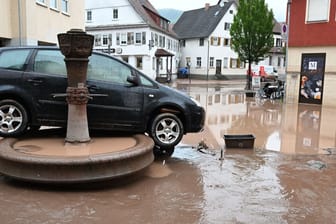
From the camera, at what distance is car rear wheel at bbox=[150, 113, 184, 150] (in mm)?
7004

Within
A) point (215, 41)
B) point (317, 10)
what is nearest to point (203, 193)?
point (317, 10)

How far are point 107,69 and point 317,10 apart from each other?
14202 millimetres

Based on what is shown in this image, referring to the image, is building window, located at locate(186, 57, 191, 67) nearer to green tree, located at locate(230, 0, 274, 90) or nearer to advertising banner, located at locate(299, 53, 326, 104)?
green tree, located at locate(230, 0, 274, 90)

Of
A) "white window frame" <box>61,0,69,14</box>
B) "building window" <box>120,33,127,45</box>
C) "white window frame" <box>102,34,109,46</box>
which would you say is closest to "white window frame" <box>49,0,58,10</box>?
"white window frame" <box>61,0,69,14</box>

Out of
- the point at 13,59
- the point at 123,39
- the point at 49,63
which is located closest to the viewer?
the point at 13,59

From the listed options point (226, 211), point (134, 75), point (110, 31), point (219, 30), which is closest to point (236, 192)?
point (226, 211)

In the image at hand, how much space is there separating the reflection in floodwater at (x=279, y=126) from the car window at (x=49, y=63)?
12.9ft

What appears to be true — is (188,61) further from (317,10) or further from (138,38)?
(317,10)

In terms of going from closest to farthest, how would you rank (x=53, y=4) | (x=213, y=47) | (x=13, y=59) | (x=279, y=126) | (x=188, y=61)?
(x=13, y=59)
(x=279, y=126)
(x=53, y=4)
(x=213, y=47)
(x=188, y=61)

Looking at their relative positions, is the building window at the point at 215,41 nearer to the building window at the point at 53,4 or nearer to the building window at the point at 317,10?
the building window at the point at 317,10

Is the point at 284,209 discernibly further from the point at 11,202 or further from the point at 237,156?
the point at 11,202

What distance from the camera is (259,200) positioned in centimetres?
520

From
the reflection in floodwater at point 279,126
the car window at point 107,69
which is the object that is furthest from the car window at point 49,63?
the reflection in floodwater at point 279,126

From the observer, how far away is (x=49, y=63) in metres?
6.76
